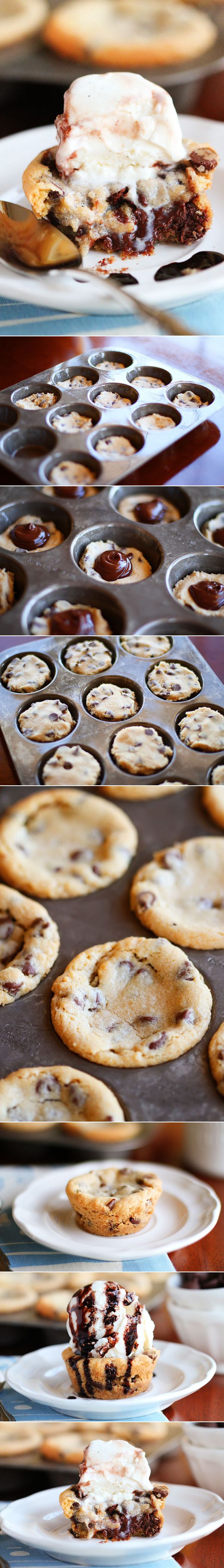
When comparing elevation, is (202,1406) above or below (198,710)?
below

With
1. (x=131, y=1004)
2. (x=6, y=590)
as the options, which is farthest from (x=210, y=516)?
(x=131, y=1004)

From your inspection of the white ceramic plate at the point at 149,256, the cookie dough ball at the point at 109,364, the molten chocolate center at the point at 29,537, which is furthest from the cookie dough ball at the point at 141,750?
the white ceramic plate at the point at 149,256

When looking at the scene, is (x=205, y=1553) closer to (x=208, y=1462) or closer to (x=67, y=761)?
(x=208, y=1462)

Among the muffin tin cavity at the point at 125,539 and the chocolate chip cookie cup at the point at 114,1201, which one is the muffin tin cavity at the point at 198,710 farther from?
the chocolate chip cookie cup at the point at 114,1201

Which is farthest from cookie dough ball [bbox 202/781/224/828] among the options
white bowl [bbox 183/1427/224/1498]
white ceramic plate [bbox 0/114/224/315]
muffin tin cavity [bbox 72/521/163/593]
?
white ceramic plate [bbox 0/114/224/315]

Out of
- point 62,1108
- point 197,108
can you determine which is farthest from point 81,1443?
point 197,108

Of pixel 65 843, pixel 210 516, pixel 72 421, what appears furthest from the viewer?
pixel 72 421

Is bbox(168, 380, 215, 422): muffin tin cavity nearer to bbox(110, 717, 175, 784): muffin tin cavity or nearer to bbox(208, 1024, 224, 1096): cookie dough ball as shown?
bbox(110, 717, 175, 784): muffin tin cavity

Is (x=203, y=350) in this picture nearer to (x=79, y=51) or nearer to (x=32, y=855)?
(x=79, y=51)
